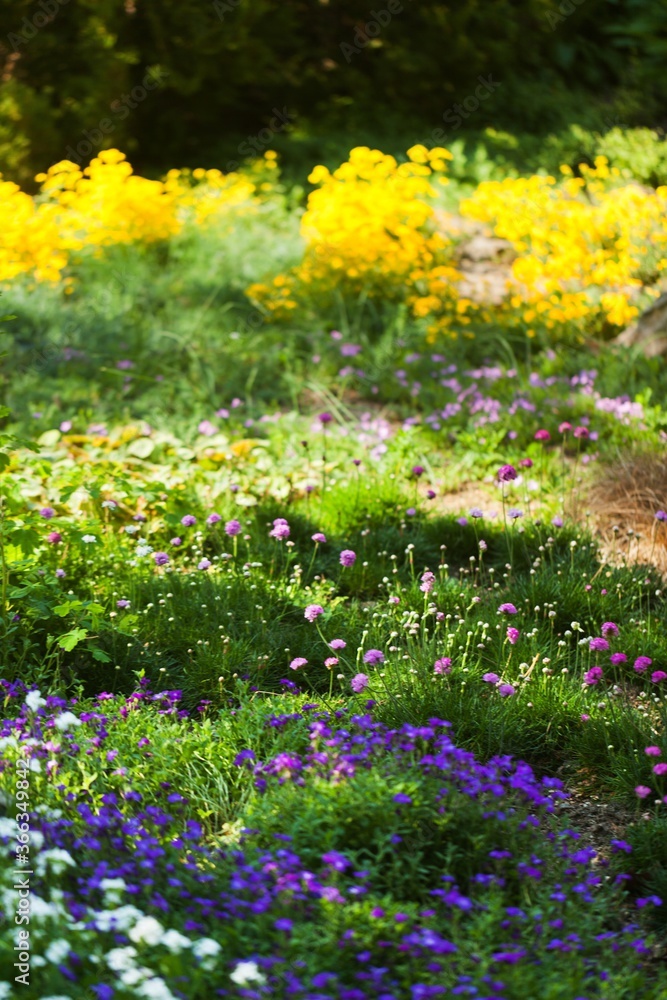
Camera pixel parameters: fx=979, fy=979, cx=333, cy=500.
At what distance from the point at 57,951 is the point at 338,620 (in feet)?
6.13

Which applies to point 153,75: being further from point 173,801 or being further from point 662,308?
point 173,801

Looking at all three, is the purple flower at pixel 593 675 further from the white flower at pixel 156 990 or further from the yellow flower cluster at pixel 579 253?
the yellow flower cluster at pixel 579 253

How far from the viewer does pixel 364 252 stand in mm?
6898

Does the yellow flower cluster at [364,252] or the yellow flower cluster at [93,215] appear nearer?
the yellow flower cluster at [364,252]

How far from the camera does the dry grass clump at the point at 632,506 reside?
3955 mm

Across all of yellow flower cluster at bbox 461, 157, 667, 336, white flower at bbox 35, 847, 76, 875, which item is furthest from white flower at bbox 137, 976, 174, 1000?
yellow flower cluster at bbox 461, 157, 667, 336

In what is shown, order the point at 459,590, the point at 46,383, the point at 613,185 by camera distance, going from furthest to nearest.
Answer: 1. the point at 613,185
2. the point at 46,383
3. the point at 459,590

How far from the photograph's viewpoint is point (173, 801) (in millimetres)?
2227

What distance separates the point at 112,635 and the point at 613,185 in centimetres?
717

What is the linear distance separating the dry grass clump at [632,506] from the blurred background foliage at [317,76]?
642cm

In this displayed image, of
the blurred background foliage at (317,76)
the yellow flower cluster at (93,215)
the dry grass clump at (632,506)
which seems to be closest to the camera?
the dry grass clump at (632,506)

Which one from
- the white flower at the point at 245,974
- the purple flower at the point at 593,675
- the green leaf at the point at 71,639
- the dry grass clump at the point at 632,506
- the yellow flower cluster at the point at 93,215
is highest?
the white flower at the point at 245,974

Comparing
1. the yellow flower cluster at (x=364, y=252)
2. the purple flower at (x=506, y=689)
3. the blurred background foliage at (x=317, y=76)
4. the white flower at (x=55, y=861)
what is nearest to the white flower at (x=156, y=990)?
the white flower at (x=55, y=861)

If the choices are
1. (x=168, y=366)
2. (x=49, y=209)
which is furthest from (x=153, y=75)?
(x=168, y=366)
